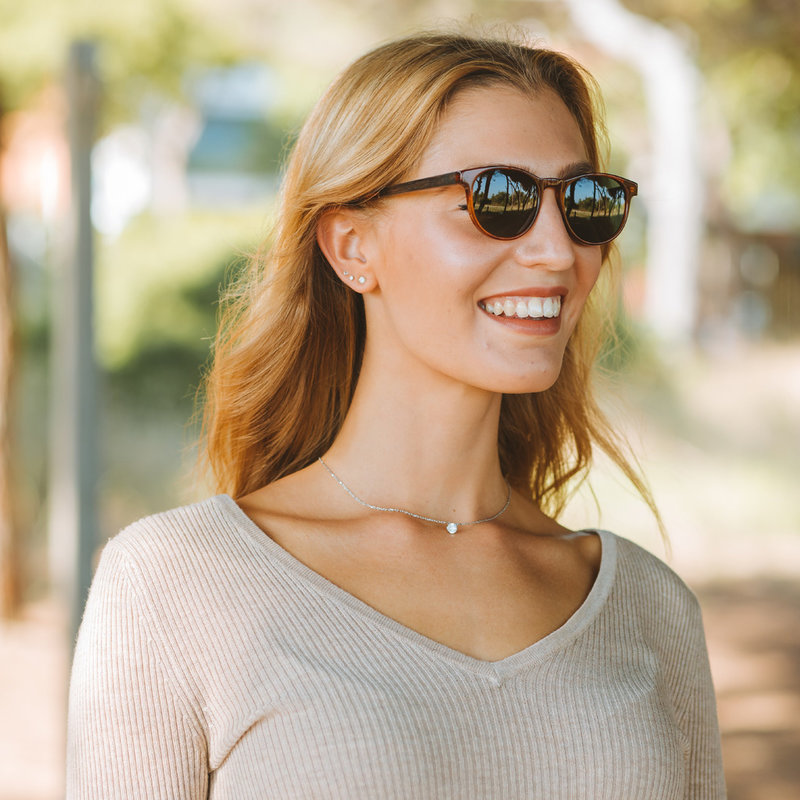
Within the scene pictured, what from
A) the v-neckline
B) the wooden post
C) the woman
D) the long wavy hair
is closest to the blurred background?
the wooden post

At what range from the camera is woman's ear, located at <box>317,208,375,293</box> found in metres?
1.75

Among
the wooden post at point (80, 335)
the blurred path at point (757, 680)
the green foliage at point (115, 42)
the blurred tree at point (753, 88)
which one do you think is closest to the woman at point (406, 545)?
the wooden post at point (80, 335)

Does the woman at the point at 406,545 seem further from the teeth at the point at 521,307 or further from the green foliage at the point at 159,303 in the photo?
the green foliage at the point at 159,303

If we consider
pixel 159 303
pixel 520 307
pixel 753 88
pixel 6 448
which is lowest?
pixel 6 448

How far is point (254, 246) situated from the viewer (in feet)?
20.5

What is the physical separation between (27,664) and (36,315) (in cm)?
393

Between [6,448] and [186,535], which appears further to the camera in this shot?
[6,448]

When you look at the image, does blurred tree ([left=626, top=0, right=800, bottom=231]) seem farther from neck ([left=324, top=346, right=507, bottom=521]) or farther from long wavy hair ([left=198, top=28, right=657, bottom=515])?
neck ([left=324, top=346, right=507, bottom=521])

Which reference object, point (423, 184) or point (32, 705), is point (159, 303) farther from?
point (423, 184)

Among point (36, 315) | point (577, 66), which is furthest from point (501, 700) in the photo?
point (36, 315)

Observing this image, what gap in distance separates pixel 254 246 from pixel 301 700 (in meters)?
5.05

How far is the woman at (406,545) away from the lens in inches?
57.9

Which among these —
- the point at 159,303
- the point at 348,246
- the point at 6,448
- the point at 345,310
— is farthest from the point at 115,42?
the point at 348,246

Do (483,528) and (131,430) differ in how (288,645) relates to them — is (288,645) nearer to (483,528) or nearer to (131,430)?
(483,528)
